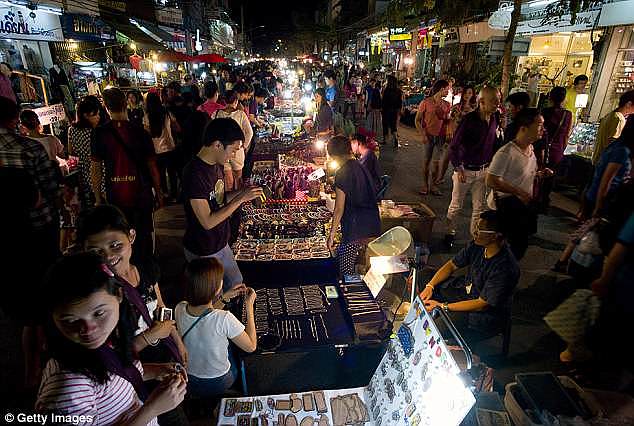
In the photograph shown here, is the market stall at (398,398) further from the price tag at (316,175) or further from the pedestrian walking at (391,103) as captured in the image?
the pedestrian walking at (391,103)

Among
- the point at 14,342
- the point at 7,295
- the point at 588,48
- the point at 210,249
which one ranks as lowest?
the point at 14,342

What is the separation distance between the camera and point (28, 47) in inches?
428

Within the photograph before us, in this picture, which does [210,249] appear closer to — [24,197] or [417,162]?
[24,197]

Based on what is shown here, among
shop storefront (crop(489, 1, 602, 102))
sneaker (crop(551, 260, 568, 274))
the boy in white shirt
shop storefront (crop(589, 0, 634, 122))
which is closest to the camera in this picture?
the boy in white shirt

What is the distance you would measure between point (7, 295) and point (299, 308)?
2.72 m

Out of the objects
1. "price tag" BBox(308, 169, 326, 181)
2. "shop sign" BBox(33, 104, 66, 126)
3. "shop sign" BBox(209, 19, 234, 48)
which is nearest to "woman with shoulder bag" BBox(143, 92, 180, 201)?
"shop sign" BBox(33, 104, 66, 126)

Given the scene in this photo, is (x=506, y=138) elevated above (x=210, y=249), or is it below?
above

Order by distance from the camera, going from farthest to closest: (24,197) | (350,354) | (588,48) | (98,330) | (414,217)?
(588,48)
(414,217)
(350,354)
(24,197)
(98,330)

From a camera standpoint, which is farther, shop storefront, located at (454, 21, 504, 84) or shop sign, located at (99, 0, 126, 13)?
shop sign, located at (99, 0, 126, 13)

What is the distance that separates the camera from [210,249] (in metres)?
3.28

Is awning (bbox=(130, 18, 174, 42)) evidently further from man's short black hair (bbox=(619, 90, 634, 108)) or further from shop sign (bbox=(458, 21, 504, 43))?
man's short black hair (bbox=(619, 90, 634, 108))

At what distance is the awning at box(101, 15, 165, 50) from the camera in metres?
14.4

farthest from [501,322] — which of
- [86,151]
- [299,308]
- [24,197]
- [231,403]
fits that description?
[86,151]

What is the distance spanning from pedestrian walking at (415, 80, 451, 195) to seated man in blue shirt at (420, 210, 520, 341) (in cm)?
484
